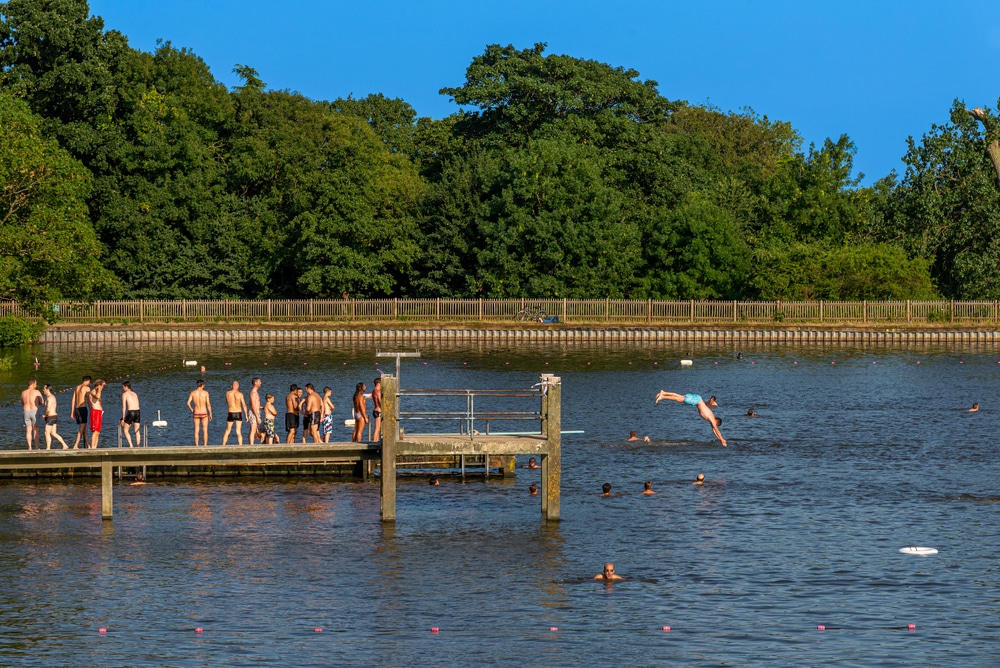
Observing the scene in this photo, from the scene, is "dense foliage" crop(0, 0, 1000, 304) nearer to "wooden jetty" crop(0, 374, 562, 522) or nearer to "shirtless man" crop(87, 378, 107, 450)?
"shirtless man" crop(87, 378, 107, 450)

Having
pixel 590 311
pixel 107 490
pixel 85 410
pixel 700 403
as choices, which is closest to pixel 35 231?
pixel 85 410

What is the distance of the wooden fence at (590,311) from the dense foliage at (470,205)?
1.44 metres

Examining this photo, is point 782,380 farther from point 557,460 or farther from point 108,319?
point 108,319

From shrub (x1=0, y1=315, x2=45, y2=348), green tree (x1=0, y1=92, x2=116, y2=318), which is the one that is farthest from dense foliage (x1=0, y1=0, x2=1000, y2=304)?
green tree (x1=0, y1=92, x2=116, y2=318)

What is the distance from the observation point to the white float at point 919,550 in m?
29.6

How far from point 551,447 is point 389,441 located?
149 inches

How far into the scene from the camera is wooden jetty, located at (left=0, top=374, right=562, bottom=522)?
101 ft

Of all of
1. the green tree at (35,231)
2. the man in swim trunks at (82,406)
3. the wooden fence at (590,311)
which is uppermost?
the green tree at (35,231)

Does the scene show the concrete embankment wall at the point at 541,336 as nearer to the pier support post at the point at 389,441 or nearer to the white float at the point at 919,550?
the pier support post at the point at 389,441


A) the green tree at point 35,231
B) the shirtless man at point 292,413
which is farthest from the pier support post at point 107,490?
the green tree at point 35,231

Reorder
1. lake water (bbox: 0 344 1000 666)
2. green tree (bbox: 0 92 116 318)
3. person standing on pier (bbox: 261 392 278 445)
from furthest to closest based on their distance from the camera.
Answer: green tree (bbox: 0 92 116 318) < person standing on pier (bbox: 261 392 278 445) < lake water (bbox: 0 344 1000 666)

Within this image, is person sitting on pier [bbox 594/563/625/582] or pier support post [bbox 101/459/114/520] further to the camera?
pier support post [bbox 101/459/114/520]

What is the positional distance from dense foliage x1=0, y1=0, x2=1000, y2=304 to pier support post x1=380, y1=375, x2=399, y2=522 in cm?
6053

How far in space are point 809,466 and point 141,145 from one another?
68.0 m
